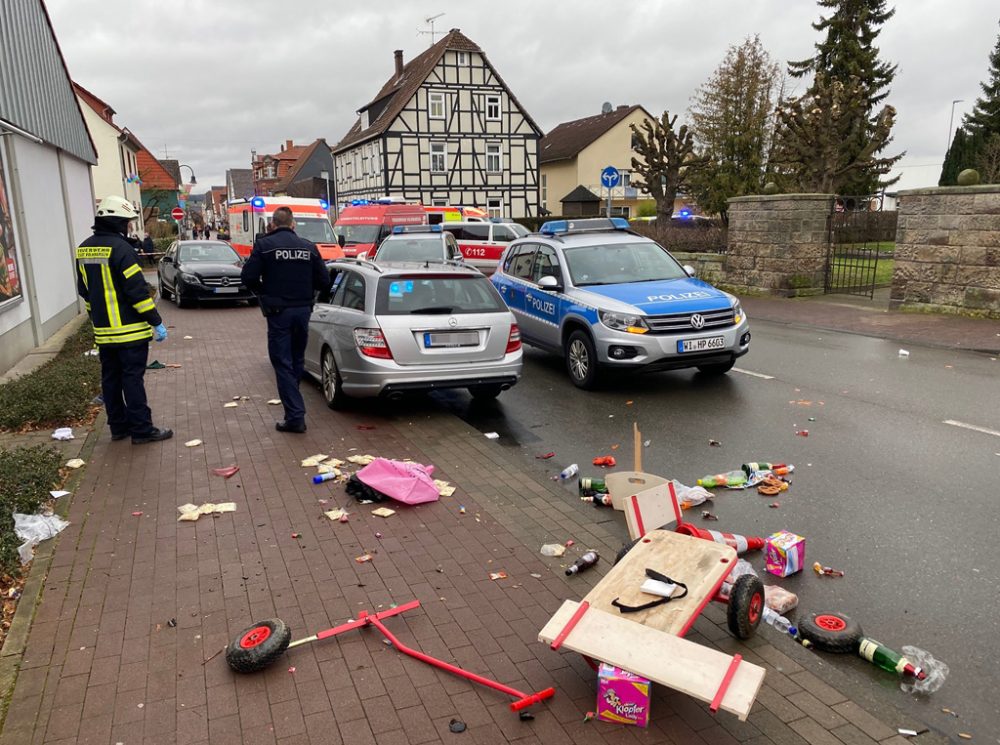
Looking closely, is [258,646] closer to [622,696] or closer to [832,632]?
[622,696]

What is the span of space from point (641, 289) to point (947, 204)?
8242mm

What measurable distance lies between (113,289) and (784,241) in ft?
50.2

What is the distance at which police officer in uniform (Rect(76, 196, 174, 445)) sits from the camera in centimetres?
652

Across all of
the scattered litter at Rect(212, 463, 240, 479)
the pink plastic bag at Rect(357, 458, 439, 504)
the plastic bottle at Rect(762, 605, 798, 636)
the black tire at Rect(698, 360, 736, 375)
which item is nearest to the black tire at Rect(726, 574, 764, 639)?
the plastic bottle at Rect(762, 605, 798, 636)

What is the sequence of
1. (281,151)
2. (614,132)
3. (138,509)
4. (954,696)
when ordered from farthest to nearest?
1. (281,151)
2. (614,132)
3. (138,509)
4. (954,696)

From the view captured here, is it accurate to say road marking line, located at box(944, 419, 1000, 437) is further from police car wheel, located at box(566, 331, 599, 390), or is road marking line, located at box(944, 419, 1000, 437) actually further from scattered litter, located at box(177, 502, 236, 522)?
scattered litter, located at box(177, 502, 236, 522)

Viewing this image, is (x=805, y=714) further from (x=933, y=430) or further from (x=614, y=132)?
(x=614, y=132)

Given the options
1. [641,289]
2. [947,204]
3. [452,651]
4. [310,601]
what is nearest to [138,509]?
[310,601]

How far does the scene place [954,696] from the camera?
11.1 ft

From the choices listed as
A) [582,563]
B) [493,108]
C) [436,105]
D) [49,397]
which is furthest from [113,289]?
[493,108]

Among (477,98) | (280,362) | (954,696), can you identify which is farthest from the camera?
(477,98)

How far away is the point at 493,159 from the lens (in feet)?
170

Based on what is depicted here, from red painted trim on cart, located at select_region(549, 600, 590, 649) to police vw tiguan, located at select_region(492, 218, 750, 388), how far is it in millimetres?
5703

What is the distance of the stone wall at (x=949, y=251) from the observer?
533 inches
